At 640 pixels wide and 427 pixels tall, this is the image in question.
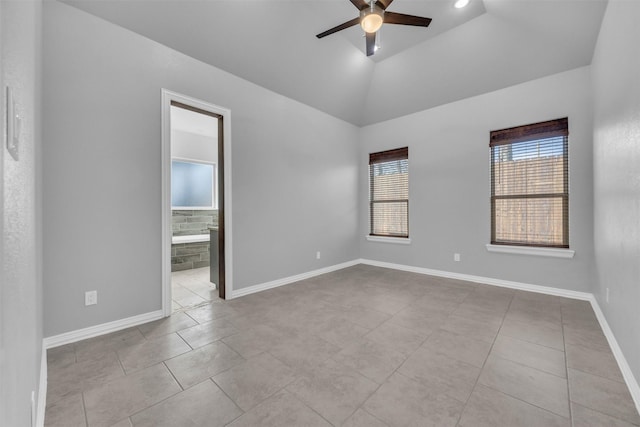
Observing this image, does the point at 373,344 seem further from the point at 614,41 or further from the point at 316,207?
the point at 614,41

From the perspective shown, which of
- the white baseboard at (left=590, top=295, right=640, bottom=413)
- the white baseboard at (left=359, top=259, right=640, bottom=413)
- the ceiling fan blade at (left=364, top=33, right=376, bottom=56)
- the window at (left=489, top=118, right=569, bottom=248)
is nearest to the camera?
the white baseboard at (left=590, top=295, right=640, bottom=413)

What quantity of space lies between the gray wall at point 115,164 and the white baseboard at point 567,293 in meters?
2.55

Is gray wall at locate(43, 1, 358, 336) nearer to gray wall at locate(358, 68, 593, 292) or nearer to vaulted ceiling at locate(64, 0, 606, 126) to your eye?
vaulted ceiling at locate(64, 0, 606, 126)

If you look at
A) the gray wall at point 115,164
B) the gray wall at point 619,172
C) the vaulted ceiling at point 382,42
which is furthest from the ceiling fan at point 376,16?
the gray wall at point 115,164

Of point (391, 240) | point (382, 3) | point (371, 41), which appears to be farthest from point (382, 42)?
point (391, 240)

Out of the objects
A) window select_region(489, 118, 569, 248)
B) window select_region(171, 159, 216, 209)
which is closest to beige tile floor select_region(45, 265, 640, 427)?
window select_region(489, 118, 569, 248)

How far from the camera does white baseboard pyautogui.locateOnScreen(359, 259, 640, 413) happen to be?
5.55 ft

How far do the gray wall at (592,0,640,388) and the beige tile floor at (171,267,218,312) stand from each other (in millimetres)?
3854

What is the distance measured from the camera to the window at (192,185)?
18.5ft

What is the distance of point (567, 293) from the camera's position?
334cm

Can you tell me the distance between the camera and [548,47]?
319 cm

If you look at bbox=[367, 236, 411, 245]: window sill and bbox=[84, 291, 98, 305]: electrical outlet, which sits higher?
bbox=[367, 236, 411, 245]: window sill

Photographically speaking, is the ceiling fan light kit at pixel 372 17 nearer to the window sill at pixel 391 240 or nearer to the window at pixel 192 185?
the window sill at pixel 391 240

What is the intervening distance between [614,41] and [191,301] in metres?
4.89
